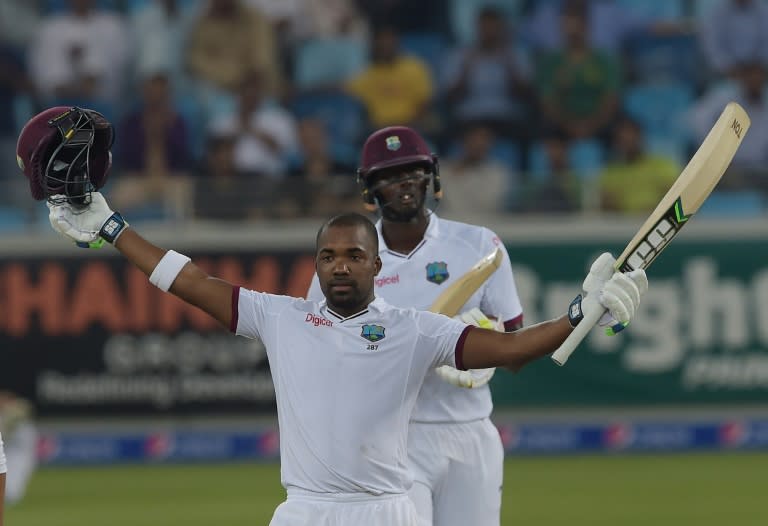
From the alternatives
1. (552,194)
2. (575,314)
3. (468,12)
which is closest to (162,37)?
(468,12)

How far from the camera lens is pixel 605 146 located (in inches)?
537

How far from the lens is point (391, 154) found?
588 centimetres

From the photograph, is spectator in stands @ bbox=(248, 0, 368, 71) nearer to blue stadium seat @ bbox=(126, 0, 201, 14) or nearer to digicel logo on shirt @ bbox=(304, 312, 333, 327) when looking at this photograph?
blue stadium seat @ bbox=(126, 0, 201, 14)

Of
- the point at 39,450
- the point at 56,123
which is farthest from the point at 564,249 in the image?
the point at 56,123

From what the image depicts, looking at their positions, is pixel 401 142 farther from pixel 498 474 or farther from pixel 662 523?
pixel 662 523

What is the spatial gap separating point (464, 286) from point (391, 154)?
1.82 ft

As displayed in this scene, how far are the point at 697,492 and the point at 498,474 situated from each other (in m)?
4.91

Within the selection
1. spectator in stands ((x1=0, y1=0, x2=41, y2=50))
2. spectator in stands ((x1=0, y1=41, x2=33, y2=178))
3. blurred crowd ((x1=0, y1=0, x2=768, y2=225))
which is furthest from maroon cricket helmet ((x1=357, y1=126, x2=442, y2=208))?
spectator in stands ((x1=0, y1=0, x2=41, y2=50))

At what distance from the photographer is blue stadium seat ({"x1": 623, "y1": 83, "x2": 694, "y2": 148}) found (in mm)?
13984

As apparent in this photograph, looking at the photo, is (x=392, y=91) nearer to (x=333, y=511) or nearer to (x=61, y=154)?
(x=61, y=154)

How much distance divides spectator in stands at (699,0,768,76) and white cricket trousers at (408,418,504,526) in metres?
8.90

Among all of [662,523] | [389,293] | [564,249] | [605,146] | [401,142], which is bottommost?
[662,523]

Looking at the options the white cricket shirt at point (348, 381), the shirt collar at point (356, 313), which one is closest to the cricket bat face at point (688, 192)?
the white cricket shirt at point (348, 381)

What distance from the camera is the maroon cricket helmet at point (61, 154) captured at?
4.78 metres
